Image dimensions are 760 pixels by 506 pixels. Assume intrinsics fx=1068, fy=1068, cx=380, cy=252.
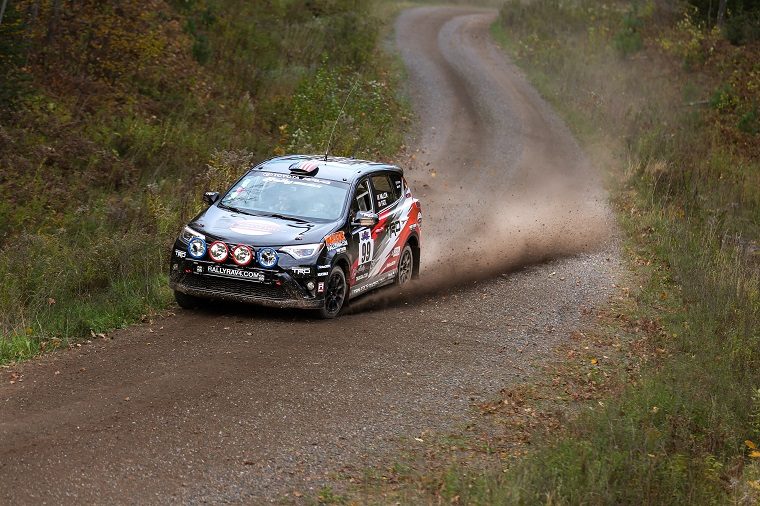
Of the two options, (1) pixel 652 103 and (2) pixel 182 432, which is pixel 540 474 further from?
(1) pixel 652 103

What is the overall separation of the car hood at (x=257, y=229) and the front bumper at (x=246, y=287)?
383 mm

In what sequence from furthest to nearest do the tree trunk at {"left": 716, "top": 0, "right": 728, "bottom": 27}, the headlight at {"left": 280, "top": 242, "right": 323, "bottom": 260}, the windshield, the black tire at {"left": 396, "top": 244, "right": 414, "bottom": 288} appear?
the tree trunk at {"left": 716, "top": 0, "right": 728, "bottom": 27}, the black tire at {"left": 396, "top": 244, "right": 414, "bottom": 288}, the windshield, the headlight at {"left": 280, "top": 242, "right": 323, "bottom": 260}

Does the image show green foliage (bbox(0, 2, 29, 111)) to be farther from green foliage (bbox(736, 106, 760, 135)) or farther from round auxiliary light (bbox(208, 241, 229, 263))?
green foliage (bbox(736, 106, 760, 135))

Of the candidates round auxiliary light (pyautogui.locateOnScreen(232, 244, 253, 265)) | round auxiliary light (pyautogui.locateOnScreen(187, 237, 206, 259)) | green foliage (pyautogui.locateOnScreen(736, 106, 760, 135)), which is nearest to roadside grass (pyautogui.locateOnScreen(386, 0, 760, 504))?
green foliage (pyautogui.locateOnScreen(736, 106, 760, 135))

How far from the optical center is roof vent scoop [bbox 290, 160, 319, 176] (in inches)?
549

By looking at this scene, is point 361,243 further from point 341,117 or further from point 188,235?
point 341,117

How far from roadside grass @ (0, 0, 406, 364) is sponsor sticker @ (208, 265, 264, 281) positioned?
101 centimetres

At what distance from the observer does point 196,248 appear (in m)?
12.4

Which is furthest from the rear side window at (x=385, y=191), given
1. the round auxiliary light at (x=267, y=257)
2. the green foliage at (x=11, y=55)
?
the green foliage at (x=11, y=55)

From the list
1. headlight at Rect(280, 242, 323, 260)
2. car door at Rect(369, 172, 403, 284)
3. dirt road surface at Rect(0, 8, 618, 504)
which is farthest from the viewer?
car door at Rect(369, 172, 403, 284)

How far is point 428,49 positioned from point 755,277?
26271 mm

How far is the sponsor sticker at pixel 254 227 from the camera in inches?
495

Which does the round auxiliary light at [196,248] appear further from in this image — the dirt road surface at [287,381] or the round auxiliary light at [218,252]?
the dirt road surface at [287,381]

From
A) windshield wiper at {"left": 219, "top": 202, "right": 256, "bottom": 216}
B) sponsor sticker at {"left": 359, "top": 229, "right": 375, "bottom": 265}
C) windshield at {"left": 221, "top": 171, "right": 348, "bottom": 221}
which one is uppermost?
windshield at {"left": 221, "top": 171, "right": 348, "bottom": 221}
